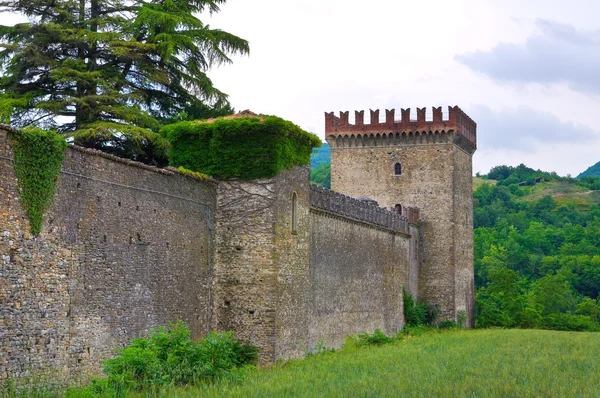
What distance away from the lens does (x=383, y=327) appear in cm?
3019

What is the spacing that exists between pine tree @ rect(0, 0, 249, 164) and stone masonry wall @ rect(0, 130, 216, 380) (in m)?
5.10

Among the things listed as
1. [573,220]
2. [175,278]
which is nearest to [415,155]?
[175,278]

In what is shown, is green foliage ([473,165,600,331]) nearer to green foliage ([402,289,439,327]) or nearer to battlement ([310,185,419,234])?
green foliage ([402,289,439,327])

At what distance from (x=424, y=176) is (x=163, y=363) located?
22653 mm

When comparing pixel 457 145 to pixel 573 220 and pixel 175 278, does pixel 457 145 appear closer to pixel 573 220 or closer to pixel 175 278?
pixel 175 278

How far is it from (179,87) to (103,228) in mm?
11303

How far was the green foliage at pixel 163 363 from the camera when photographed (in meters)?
13.9

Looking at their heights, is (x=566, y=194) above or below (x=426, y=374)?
above

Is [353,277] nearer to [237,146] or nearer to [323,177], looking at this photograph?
[237,146]

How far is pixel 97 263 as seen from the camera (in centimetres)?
1516

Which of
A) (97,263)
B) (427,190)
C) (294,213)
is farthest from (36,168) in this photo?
(427,190)

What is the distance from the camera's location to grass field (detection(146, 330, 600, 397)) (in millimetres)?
13984

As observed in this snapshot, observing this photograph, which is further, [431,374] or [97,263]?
[431,374]

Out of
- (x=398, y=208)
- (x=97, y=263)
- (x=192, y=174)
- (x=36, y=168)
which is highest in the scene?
(x=398, y=208)
